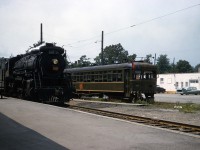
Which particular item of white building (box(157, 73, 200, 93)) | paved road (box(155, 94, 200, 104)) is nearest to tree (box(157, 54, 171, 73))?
white building (box(157, 73, 200, 93))

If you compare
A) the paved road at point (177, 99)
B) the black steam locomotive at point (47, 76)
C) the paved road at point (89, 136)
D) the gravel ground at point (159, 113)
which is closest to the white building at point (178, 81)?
the paved road at point (177, 99)

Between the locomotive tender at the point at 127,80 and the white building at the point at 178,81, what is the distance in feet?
99.5

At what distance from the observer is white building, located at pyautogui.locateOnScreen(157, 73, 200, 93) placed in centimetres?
5475

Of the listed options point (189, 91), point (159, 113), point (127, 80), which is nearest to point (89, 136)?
point (159, 113)

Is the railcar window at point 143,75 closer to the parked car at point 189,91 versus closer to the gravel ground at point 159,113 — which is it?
the gravel ground at point 159,113

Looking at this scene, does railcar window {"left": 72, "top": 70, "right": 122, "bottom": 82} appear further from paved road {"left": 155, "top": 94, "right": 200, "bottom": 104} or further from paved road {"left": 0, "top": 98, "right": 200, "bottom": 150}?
paved road {"left": 0, "top": 98, "right": 200, "bottom": 150}

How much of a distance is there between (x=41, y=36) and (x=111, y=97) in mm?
18187

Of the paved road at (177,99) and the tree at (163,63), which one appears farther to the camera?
the tree at (163,63)

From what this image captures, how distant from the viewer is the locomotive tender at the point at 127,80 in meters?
23.9

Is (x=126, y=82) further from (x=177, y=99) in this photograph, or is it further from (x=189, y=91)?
(x=189, y=91)

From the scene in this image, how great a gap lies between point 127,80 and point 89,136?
1513 centimetres

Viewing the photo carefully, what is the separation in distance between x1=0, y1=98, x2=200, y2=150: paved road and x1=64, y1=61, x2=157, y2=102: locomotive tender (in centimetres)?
1126

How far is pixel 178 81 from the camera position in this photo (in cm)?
5875

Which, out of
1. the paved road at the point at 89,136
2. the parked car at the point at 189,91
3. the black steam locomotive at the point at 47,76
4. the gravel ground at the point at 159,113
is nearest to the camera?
the paved road at the point at 89,136
